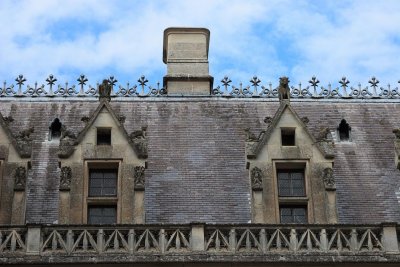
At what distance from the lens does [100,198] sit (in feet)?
65.8

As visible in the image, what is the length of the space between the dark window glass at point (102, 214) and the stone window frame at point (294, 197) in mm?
3265

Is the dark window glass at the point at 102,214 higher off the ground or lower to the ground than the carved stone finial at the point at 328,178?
lower

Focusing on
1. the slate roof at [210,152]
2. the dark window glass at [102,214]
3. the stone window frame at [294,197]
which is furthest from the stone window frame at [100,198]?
the stone window frame at [294,197]

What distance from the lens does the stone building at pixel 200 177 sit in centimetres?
1889

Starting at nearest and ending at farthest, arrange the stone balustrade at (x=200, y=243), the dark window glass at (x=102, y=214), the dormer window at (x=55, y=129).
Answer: the stone balustrade at (x=200, y=243) → the dark window glass at (x=102, y=214) → the dormer window at (x=55, y=129)

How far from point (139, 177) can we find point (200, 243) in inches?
81.6

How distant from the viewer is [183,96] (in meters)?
24.4

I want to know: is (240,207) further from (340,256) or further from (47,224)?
(47,224)

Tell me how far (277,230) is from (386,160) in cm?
410

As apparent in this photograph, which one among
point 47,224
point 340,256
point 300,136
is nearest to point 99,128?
point 47,224

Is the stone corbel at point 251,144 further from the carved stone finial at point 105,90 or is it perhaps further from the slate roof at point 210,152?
the carved stone finial at point 105,90

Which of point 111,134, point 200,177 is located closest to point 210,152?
point 200,177

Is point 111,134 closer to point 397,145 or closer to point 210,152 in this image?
point 210,152

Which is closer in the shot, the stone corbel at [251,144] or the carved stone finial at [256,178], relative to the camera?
the carved stone finial at [256,178]
